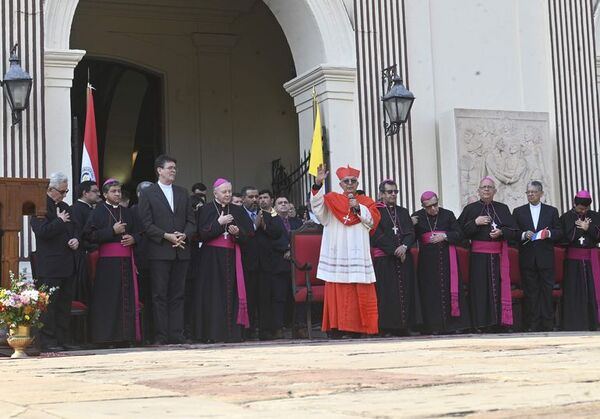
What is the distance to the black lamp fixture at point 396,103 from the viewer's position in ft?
42.4

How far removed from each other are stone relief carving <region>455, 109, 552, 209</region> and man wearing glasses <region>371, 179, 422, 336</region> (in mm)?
2530

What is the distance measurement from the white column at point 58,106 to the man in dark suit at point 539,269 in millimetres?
4770

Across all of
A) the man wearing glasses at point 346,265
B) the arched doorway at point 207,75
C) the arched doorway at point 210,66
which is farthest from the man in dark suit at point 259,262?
the arched doorway at point 207,75

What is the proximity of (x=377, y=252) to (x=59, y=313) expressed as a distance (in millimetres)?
3132

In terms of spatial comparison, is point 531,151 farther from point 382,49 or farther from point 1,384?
point 1,384

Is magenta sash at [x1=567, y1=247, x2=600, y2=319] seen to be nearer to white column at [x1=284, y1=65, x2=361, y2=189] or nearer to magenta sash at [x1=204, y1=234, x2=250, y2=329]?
white column at [x1=284, y1=65, x2=361, y2=189]

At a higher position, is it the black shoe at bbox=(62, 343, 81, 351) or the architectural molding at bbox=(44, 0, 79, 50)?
the architectural molding at bbox=(44, 0, 79, 50)

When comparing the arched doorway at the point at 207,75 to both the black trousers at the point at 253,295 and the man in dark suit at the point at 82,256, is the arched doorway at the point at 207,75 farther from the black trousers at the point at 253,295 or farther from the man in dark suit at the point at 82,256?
the man in dark suit at the point at 82,256

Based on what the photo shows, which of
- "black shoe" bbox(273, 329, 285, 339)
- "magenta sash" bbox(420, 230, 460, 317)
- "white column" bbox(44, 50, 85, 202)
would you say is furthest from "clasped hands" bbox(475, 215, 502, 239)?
"white column" bbox(44, 50, 85, 202)

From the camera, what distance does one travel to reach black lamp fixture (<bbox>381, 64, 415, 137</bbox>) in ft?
42.4

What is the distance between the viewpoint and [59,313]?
9.56 meters

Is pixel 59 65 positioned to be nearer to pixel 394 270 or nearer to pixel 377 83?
pixel 377 83

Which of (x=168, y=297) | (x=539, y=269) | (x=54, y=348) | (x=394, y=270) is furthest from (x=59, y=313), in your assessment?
(x=539, y=269)

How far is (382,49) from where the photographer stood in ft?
43.8
